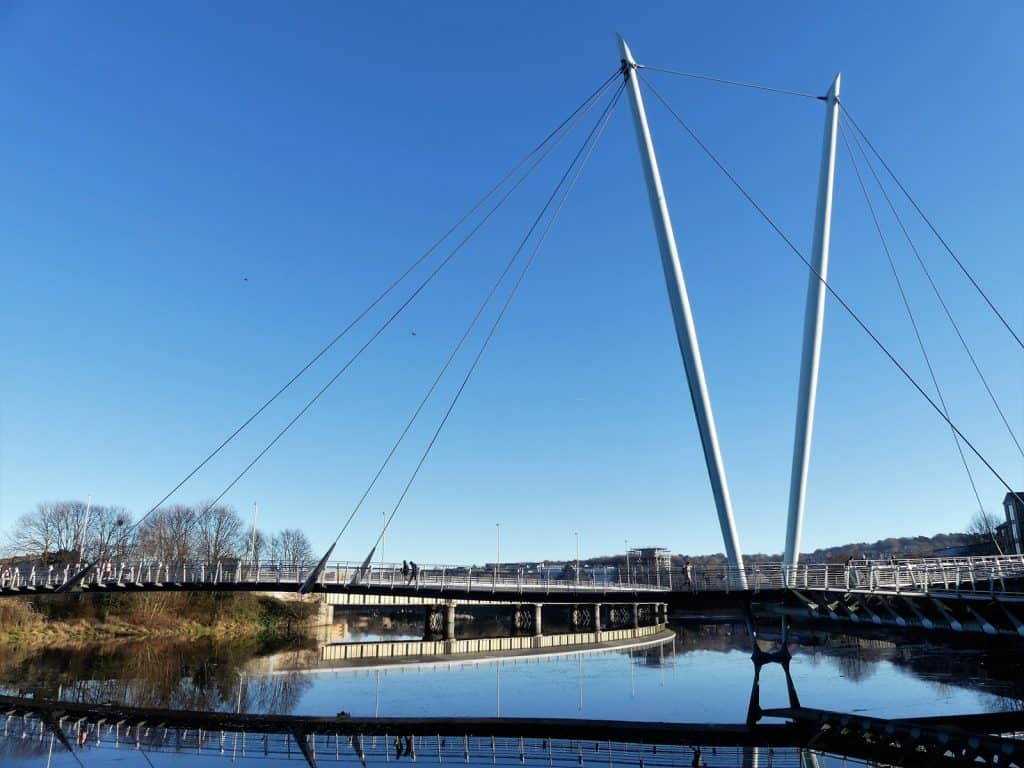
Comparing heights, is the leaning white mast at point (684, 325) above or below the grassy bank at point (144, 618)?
above

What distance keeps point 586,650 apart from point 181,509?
6539 centimetres

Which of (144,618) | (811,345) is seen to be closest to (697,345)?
(811,345)

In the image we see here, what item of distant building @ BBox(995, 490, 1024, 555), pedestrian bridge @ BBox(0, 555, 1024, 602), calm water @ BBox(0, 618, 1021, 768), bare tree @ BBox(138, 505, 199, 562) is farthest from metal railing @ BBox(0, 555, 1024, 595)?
bare tree @ BBox(138, 505, 199, 562)

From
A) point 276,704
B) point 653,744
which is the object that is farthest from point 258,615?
point 653,744

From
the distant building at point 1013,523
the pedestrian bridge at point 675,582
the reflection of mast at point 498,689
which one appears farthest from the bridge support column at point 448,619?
the distant building at point 1013,523

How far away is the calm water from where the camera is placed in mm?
24922

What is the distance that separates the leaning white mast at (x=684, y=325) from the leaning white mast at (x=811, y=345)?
264cm

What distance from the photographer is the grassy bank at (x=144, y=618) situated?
4988cm

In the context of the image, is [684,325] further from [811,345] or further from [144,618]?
[144,618]

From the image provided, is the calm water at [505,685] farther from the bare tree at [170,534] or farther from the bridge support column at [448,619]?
the bare tree at [170,534]

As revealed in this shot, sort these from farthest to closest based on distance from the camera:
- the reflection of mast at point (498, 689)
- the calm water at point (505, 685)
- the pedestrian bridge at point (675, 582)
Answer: the pedestrian bridge at point (675, 582)
the reflection of mast at point (498, 689)
the calm water at point (505, 685)

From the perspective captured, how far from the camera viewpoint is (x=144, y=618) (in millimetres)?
58031

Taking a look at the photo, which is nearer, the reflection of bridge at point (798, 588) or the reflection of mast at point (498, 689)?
the reflection of bridge at point (798, 588)

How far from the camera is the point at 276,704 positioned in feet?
89.0
